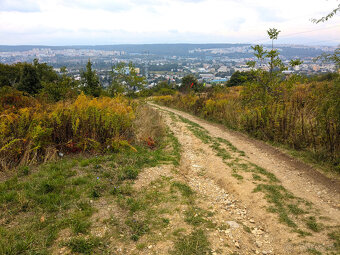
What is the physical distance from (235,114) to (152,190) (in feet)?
26.2

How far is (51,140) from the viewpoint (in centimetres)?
619

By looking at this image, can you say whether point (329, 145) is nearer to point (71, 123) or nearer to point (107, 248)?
point (107, 248)

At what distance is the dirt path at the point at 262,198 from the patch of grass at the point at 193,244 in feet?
0.46

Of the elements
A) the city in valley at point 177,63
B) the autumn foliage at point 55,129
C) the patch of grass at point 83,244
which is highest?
the city in valley at point 177,63

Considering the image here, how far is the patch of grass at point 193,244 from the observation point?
3.09 meters

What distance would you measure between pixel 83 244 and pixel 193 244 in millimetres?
1496

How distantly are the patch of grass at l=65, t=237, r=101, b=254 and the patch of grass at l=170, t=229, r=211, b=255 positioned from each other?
1.05 metres

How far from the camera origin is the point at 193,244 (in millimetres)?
3230

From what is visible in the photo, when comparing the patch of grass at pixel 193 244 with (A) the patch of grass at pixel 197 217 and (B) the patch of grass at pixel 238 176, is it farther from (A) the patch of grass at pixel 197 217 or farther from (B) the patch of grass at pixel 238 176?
(B) the patch of grass at pixel 238 176

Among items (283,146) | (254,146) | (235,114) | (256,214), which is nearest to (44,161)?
(256,214)

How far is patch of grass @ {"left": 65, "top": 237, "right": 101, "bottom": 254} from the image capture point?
301cm

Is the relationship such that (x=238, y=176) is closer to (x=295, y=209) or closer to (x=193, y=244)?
(x=295, y=209)

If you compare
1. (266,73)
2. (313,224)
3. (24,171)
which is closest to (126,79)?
(266,73)

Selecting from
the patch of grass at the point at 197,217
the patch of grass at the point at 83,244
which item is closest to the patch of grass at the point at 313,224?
the patch of grass at the point at 197,217
